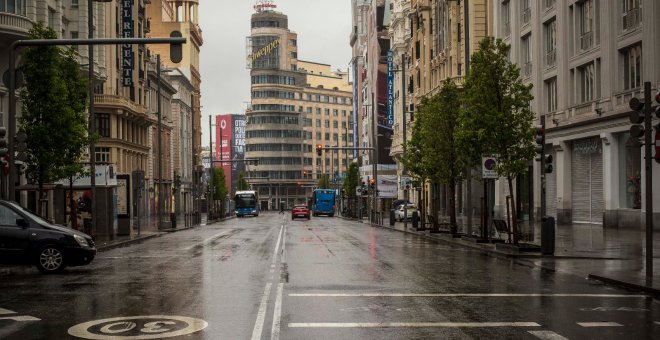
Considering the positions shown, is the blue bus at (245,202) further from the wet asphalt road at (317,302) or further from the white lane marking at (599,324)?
the white lane marking at (599,324)

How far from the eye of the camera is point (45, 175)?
29.5 m

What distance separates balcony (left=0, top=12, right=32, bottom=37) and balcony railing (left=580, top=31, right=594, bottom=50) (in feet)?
89.0

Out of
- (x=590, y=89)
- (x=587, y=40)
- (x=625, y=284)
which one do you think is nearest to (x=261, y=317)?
(x=625, y=284)

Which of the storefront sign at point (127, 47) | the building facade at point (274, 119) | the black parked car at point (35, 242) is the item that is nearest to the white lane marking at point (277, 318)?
the black parked car at point (35, 242)

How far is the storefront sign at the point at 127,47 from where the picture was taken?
64.3 meters

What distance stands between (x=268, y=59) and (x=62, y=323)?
601ft

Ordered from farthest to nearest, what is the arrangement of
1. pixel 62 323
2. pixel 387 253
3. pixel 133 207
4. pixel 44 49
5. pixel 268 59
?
pixel 268 59
pixel 133 207
pixel 44 49
pixel 387 253
pixel 62 323

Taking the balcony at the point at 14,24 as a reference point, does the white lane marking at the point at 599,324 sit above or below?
below

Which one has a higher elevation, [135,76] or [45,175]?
[135,76]

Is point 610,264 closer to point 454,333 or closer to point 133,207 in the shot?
point 454,333

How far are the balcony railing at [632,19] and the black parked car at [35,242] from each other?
27.1 m

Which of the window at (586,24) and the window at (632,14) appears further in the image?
the window at (586,24)

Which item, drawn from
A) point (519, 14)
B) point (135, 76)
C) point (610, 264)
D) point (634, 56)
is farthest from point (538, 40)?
point (135, 76)

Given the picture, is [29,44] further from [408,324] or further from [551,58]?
[551,58]
